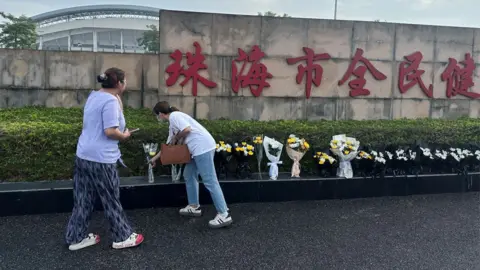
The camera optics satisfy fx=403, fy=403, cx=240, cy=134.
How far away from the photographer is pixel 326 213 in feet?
13.8

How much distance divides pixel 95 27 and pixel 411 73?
4446 centimetres

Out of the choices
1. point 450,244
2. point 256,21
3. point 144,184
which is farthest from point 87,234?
point 256,21

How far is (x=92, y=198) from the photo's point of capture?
321 cm

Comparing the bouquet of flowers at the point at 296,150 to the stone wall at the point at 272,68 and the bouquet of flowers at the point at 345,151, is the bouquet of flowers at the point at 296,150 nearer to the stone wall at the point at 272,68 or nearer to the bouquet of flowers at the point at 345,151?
the bouquet of flowers at the point at 345,151

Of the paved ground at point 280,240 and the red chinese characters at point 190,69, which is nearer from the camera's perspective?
the paved ground at point 280,240

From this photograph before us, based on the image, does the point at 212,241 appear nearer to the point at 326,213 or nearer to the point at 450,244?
the point at 326,213

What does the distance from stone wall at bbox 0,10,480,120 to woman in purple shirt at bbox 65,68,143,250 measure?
314 cm

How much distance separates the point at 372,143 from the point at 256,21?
271 centimetres

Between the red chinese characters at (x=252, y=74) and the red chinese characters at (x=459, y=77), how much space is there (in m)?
3.22

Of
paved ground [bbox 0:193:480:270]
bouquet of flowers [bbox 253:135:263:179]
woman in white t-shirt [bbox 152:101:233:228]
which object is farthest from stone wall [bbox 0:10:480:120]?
woman in white t-shirt [bbox 152:101:233:228]

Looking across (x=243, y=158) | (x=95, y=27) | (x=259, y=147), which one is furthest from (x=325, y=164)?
(x=95, y=27)

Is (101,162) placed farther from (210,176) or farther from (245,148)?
(245,148)

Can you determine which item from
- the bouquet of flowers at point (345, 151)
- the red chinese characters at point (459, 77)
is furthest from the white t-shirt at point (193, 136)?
the red chinese characters at point (459, 77)

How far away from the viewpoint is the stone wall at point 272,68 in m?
6.28
